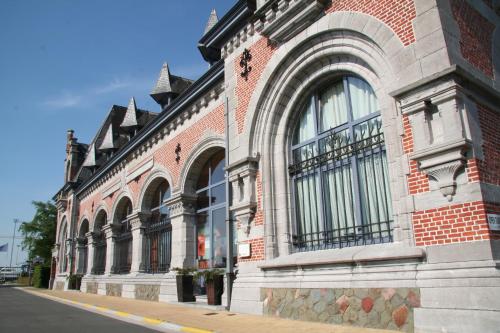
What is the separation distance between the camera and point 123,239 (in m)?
18.0

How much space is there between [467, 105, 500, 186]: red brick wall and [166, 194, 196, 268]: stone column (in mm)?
8828

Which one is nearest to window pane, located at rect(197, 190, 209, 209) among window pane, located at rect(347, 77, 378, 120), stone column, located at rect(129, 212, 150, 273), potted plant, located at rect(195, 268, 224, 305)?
potted plant, located at rect(195, 268, 224, 305)

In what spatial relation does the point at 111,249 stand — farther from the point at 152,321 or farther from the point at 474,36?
the point at 474,36

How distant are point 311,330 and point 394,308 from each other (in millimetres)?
1238

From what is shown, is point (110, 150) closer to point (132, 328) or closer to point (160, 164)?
point (160, 164)

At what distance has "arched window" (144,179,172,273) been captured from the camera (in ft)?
45.6

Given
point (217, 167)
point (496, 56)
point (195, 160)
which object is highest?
point (496, 56)

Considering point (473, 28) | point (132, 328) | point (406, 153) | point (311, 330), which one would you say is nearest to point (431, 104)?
point (406, 153)

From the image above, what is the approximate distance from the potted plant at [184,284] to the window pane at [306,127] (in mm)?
5547

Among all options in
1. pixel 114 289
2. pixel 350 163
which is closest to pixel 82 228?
pixel 114 289

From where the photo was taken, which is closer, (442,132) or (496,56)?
(442,132)

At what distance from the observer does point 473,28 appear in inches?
262

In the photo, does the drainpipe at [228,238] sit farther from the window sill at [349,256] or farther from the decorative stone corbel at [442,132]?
the decorative stone corbel at [442,132]

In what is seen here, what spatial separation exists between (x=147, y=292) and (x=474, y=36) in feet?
40.0
